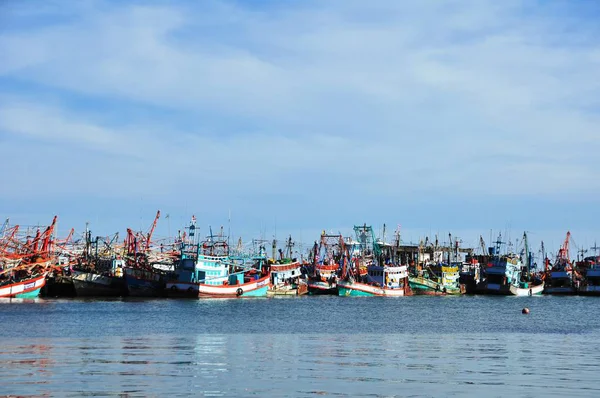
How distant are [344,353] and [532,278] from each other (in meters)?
162

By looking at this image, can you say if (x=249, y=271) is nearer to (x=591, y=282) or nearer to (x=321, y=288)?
(x=321, y=288)

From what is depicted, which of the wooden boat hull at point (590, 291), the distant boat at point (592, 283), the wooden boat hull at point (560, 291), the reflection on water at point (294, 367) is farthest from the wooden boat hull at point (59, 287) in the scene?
the wooden boat hull at point (560, 291)

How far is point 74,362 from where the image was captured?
35.6 meters

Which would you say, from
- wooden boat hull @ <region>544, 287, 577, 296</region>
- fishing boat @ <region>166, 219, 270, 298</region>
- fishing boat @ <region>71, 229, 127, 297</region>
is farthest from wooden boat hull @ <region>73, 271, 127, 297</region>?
wooden boat hull @ <region>544, 287, 577, 296</region>

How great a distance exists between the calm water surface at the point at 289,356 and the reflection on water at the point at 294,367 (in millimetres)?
51

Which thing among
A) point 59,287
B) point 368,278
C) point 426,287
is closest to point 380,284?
point 368,278

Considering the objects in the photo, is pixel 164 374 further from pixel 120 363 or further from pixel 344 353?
pixel 344 353

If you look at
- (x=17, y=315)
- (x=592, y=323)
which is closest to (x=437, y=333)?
(x=592, y=323)

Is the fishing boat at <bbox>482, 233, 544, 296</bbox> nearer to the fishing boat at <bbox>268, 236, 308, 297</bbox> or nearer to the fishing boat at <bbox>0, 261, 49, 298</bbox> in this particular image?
the fishing boat at <bbox>268, 236, 308, 297</bbox>

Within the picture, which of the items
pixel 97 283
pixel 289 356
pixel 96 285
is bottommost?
pixel 289 356

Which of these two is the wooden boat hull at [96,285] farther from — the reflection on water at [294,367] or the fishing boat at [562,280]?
the fishing boat at [562,280]

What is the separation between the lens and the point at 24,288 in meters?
102

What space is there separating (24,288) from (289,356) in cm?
6904

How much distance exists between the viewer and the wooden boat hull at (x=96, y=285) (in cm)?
11456
